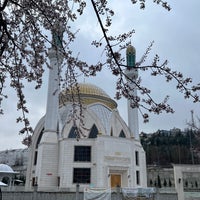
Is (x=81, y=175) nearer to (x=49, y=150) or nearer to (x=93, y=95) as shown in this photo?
(x=49, y=150)

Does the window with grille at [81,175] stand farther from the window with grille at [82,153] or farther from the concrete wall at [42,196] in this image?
the concrete wall at [42,196]

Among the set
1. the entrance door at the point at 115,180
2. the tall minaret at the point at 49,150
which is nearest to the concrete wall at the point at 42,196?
the tall minaret at the point at 49,150

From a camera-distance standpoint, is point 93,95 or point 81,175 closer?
point 81,175

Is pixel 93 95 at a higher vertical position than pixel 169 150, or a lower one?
higher

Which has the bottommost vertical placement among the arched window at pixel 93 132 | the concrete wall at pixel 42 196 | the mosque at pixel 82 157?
the concrete wall at pixel 42 196

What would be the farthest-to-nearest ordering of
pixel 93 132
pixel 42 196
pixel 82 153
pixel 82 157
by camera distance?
1. pixel 93 132
2. pixel 82 153
3. pixel 82 157
4. pixel 42 196

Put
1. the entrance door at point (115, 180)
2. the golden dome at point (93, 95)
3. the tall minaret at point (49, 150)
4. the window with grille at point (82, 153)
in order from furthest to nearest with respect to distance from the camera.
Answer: the golden dome at point (93, 95) → the entrance door at point (115, 180) → the window with grille at point (82, 153) → the tall minaret at point (49, 150)

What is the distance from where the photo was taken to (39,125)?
105 ft

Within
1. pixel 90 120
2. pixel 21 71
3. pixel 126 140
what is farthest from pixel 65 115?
pixel 21 71

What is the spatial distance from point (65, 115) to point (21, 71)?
24995mm

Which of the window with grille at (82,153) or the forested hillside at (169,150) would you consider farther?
the forested hillside at (169,150)

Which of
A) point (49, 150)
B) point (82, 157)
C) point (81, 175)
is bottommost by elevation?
point (81, 175)

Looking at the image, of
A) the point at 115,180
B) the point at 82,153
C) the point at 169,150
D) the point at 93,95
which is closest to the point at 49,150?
the point at 82,153

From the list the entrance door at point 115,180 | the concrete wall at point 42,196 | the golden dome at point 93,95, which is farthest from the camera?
the golden dome at point 93,95
